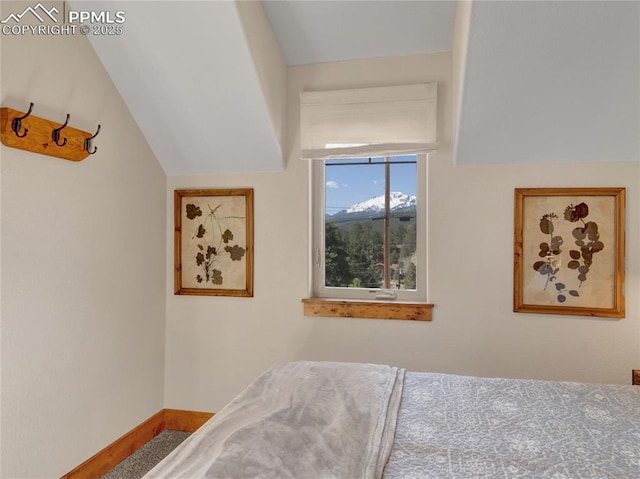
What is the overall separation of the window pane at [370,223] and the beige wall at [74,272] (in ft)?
3.82

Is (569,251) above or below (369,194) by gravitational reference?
below

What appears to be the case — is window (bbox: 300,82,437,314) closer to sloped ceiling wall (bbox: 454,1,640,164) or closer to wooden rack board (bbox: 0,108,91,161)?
sloped ceiling wall (bbox: 454,1,640,164)

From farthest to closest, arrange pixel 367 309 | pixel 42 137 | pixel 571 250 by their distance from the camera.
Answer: pixel 367 309
pixel 571 250
pixel 42 137

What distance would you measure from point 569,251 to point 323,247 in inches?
56.1

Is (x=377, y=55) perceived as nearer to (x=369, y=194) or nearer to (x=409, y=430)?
(x=369, y=194)

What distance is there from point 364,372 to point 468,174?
134cm

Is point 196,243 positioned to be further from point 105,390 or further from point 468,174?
point 468,174

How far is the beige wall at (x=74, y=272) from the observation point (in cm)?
184

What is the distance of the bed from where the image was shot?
3.71 feet

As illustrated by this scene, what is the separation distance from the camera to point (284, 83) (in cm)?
274

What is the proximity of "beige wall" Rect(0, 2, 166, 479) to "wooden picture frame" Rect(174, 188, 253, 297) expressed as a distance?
0.15 meters

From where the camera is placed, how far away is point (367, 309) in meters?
2.63

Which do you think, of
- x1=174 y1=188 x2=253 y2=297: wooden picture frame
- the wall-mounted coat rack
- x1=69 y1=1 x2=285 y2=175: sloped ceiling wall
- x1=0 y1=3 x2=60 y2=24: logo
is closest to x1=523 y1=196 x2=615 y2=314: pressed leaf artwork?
x1=69 y1=1 x2=285 y2=175: sloped ceiling wall

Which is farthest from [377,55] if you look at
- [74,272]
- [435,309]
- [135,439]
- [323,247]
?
[135,439]
